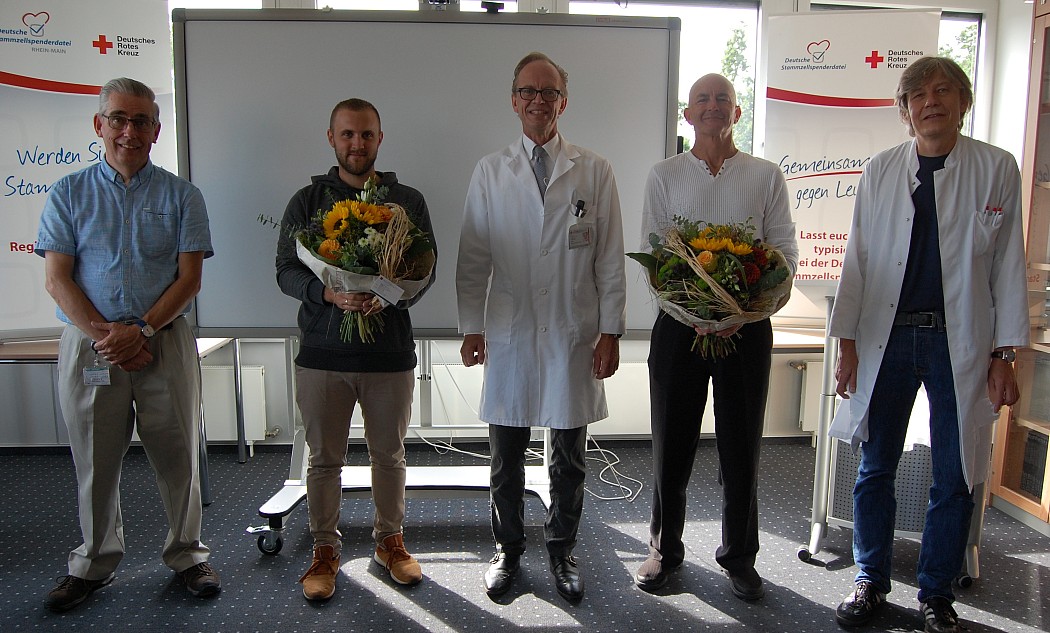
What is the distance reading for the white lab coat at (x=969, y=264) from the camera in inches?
82.9

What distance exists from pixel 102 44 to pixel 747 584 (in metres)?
3.64

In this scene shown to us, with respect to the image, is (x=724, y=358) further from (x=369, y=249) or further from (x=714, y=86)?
(x=369, y=249)

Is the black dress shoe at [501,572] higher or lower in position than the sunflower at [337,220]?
lower

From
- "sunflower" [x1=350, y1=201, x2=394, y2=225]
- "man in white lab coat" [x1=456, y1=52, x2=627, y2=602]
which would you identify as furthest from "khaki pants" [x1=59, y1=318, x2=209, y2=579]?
"man in white lab coat" [x1=456, y1=52, x2=627, y2=602]

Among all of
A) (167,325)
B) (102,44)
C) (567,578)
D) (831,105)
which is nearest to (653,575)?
(567,578)

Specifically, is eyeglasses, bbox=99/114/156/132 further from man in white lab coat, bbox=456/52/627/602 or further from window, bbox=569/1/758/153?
window, bbox=569/1/758/153

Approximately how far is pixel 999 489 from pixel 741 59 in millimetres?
2702

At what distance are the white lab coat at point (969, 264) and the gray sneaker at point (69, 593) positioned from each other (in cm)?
271

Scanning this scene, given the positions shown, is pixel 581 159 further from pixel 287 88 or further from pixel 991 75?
pixel 991 75


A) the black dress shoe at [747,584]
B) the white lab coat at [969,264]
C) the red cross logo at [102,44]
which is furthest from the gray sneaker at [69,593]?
the white lab coat at [969,264]

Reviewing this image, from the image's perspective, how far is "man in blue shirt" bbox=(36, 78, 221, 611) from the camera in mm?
2244

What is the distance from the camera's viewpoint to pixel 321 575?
248 centimetres

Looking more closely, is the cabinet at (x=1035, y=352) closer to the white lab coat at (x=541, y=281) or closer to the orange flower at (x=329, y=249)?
the white lab coat at (x=541, y=281)

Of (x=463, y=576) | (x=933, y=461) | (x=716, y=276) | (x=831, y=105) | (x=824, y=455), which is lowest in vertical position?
(x=463, y=576)
